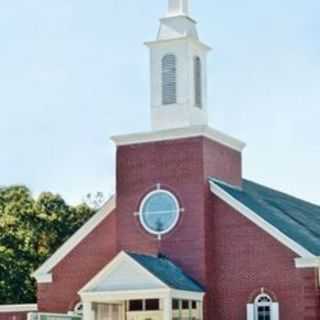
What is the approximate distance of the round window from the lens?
43375mm

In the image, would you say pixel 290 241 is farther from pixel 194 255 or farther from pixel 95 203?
pixel 95 203

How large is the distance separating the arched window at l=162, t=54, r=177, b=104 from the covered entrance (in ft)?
19.0

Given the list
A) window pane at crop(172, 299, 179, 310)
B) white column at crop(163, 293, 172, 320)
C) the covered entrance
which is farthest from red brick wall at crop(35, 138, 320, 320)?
white column at crop(163, 293, 172, 320)

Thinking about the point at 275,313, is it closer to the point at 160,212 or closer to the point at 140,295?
the point at 140,295

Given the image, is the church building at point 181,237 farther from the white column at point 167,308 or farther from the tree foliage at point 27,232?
the tree foliage at point 27,232

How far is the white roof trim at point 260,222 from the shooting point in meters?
41.2

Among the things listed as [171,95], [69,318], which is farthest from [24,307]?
[171,95]

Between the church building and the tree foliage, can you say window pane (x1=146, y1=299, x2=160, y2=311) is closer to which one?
the church building

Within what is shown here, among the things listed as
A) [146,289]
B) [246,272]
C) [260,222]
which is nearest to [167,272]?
[146,289]

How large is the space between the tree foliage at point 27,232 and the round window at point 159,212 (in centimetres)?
1899

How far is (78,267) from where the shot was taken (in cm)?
4566

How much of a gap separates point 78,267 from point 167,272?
503cm

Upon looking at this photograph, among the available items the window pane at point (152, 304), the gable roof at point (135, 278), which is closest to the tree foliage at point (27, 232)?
the window pane at point (152, 304)

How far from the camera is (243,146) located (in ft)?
151
